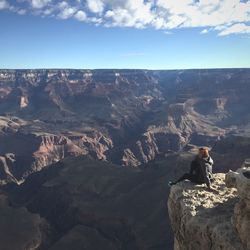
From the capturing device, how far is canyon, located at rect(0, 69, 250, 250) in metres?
64.4

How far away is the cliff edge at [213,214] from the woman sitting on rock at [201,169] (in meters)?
0.23

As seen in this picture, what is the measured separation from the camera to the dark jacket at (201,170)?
1631 cm

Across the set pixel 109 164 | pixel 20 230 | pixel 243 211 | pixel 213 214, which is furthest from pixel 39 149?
pixel 243 211

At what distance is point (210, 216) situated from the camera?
14.2 m

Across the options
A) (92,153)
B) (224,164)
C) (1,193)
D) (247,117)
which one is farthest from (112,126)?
(224,164)

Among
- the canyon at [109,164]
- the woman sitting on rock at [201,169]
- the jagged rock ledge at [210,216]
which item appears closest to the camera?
the jagged rock ledge at [210,216]

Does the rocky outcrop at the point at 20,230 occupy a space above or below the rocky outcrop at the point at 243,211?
below

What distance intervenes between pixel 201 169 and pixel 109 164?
73.2m

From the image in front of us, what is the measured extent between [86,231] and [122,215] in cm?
607

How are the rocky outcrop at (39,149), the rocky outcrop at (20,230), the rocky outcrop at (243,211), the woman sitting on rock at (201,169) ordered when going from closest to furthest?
the rocky outcrop at (243,211) < the woman sitting on rock at (201,169) < the rocky outcrop at (20,230) < the rocky outcrop at (39,149)

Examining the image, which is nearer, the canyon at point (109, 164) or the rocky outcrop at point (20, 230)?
the rocky outcrop at point (20, 230)

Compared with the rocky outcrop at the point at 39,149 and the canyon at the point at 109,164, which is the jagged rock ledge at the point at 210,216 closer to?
the canyon at the point at 109,164

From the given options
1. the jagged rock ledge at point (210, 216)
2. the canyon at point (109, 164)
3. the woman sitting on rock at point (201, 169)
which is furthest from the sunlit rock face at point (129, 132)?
the jagged rock ledge at point (210, 216)

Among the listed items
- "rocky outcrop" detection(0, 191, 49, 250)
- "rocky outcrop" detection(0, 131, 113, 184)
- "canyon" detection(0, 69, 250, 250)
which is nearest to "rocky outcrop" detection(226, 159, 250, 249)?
"canyon" detection(0, 69, 250, 250)
